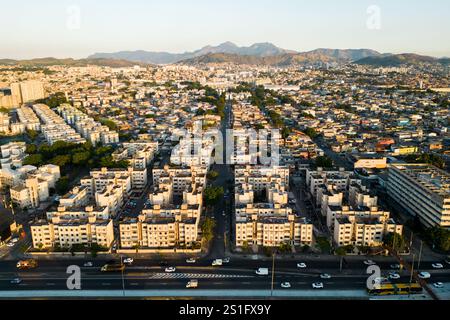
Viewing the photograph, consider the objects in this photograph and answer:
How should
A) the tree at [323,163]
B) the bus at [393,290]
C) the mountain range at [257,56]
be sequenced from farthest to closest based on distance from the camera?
the mountain range at [257,56] < the tree at [323,163] < the bus at [393,290]

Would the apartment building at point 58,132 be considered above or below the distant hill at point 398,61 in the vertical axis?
below

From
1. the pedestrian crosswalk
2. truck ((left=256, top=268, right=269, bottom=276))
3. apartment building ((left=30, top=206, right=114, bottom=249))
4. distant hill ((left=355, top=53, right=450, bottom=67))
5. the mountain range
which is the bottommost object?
the pedestrian crosswalk

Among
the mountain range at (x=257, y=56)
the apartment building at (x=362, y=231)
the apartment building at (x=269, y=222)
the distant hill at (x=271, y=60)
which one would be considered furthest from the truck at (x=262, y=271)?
the distant hill at (x=271, y=60)

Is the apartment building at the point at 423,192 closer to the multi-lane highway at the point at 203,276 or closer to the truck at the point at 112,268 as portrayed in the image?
the multi-lane highway at the point at 203,276

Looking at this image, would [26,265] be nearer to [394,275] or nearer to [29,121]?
[394,275]

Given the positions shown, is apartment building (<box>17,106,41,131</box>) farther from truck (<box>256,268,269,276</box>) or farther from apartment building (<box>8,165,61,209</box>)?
truck (<box>256,268,269,276</box>)

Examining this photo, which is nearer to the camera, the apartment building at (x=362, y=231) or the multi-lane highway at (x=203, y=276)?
the multi-lane highway at (x=203, y=276)

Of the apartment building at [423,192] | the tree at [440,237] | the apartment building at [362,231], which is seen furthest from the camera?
the apartment building at [423,192]

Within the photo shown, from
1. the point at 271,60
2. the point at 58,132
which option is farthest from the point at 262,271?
the point at 271,60

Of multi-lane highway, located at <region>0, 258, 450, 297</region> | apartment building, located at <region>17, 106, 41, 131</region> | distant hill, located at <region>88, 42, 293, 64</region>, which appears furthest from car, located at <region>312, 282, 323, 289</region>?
distant hill, located at <region>88, 42, 293, 64</region>

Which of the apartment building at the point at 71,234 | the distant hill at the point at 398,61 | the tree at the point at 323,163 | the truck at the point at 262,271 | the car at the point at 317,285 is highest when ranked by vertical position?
the distant hill at the point at 398,61
